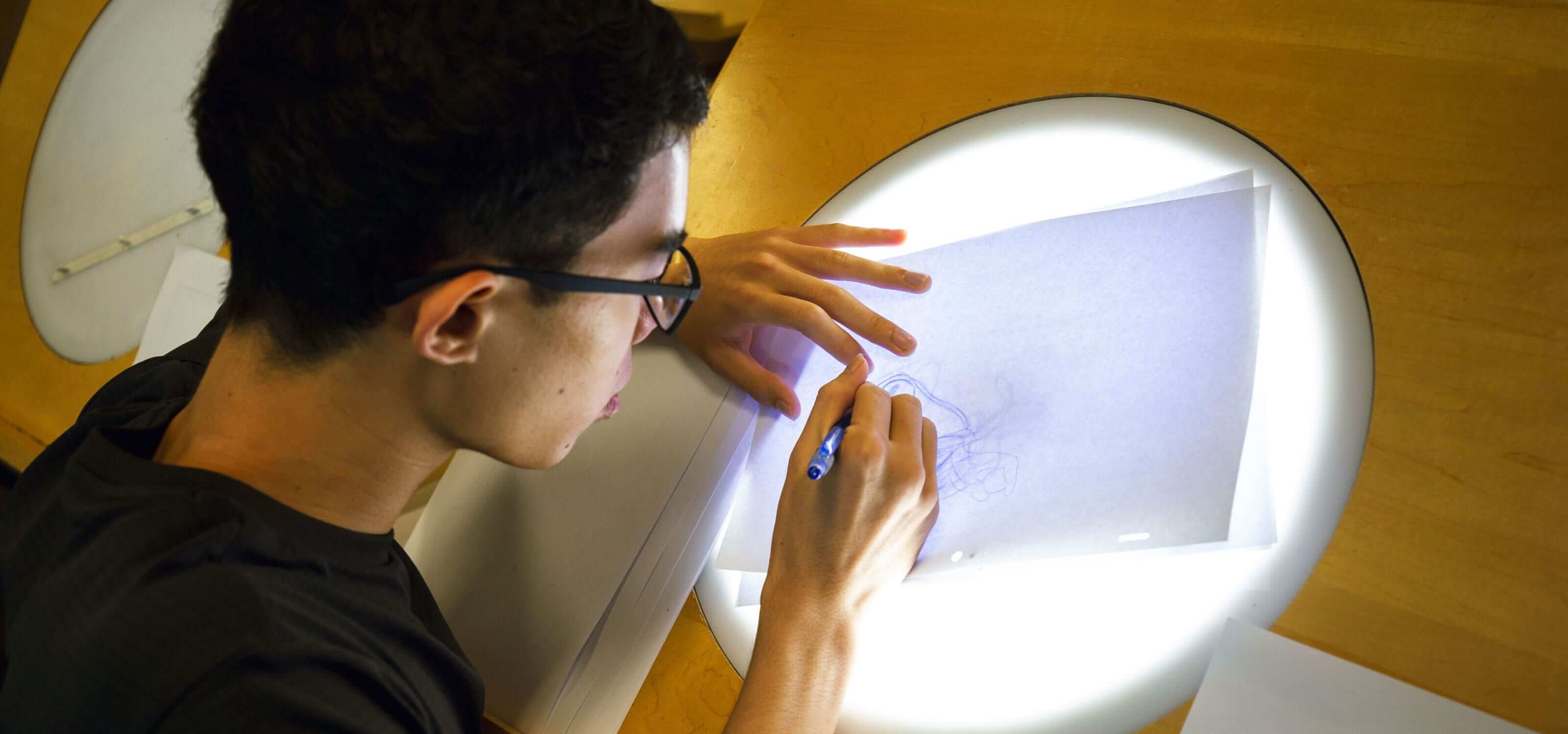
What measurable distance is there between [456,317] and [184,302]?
805 millimetres

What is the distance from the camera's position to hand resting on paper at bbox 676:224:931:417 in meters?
0.73

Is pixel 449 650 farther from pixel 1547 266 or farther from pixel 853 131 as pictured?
pixel 1547 266

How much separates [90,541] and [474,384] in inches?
9.2

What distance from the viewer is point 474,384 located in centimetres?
60

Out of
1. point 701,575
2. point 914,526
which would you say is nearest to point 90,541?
point 701,575

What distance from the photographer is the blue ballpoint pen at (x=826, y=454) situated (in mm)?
636

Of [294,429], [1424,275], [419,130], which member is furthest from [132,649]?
[1424,275]

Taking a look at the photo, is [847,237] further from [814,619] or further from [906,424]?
[814,619]

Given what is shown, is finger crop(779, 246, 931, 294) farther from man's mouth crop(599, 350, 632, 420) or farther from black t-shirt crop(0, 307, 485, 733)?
black t-shirt crop(0, 307, 485, 733)

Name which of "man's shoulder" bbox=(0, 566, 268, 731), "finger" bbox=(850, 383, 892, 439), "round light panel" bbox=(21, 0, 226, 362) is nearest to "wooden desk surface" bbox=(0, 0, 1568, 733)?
"finger" bbox=(850, 383, 892, 439)

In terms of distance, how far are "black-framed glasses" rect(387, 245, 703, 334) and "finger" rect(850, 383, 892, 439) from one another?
14 centimetres

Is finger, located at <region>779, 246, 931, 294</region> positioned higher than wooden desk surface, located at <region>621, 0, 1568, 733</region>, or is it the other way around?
wooden desk surface, located at <region>621, 0, 1568, 733</region>

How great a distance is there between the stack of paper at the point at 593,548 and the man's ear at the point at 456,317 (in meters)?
0.22

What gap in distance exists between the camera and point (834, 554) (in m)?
0.64
